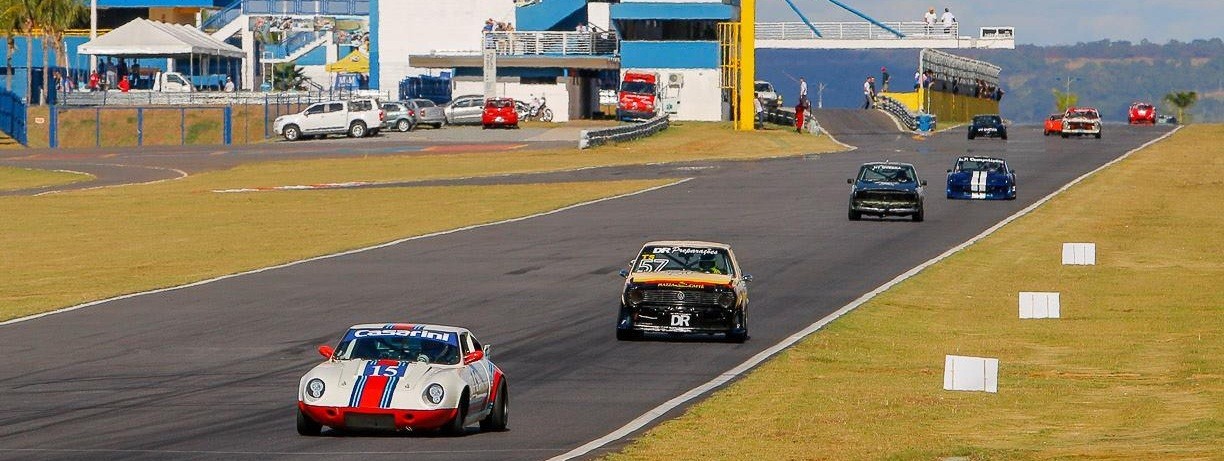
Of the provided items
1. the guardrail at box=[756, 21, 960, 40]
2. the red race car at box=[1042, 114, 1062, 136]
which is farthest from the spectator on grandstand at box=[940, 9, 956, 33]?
the red race car at box=[1042, 114, 1062, 136]

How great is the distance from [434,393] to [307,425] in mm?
1306

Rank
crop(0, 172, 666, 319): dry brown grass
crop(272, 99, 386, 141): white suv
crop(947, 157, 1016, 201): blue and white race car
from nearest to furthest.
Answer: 1. crop(0, 172, 666, 319): dry brown grass
2. crop(947, 157, 1016, 201): blue and white race car
3. crop(272, 99, 386, 141): white suv

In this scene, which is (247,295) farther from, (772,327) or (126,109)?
(126,109)

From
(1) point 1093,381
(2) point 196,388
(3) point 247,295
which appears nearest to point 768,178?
(3) point 247,295

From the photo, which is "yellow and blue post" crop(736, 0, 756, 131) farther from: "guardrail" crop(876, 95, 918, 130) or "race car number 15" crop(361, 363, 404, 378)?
"race car number 15" crop(361, 363, 404, 378)

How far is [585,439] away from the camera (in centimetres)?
1875

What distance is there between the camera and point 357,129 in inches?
3671

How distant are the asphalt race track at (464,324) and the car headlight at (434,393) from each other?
47cm

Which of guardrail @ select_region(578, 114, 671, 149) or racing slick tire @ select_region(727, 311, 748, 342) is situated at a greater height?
guardrail @ select_region(578, 114, 671, 149)

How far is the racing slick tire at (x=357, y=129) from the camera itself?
9306 cm

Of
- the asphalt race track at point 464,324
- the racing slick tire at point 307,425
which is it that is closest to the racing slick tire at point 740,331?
the asphalt race track at point 464,324

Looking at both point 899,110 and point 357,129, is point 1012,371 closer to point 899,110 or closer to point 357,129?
point 357,129

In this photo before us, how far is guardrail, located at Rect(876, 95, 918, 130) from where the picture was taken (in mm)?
106188

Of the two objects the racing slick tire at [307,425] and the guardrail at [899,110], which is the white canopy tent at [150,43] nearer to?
the guardrail at [899,110]
